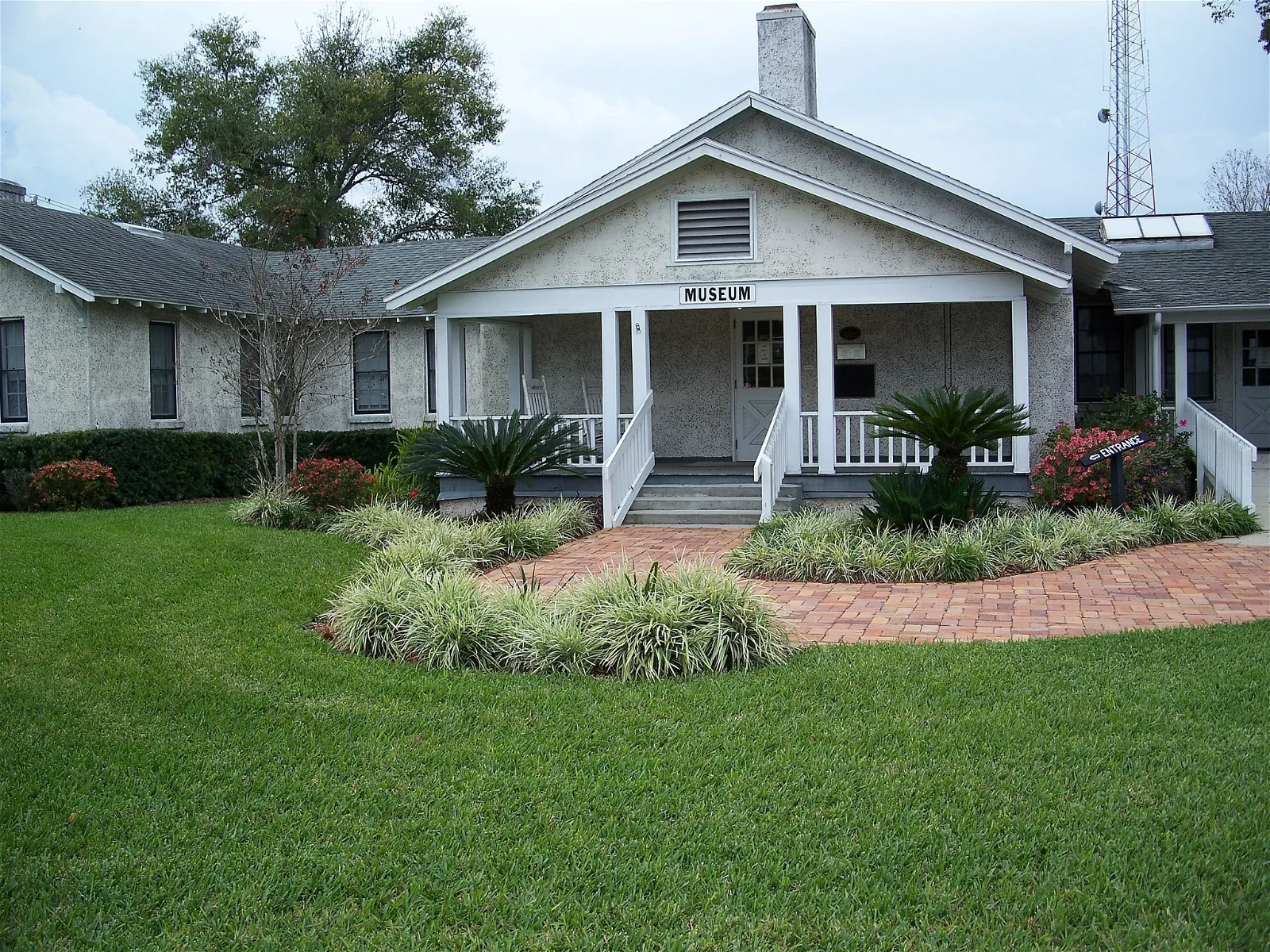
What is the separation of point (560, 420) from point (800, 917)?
11.7 m

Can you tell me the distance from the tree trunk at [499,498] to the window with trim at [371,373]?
29.6 ft

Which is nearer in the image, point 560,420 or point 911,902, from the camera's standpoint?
point 911,902

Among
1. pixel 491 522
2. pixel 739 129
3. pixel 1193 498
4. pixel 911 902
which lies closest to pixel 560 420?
pixel 491 522

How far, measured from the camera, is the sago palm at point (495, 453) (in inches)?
569

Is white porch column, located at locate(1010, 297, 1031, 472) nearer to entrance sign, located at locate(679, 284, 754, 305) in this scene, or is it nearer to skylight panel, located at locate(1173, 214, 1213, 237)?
entrance sign, located at locate(679, 284, 754, 305)

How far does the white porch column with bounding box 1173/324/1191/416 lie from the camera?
677 inches

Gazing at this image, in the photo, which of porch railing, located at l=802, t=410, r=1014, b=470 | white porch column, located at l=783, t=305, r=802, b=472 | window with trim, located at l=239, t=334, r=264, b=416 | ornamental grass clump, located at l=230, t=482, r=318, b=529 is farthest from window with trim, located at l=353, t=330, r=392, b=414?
white porch column, located at l=783, t=305, r=802, b=472

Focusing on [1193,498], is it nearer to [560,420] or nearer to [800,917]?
[560,420]

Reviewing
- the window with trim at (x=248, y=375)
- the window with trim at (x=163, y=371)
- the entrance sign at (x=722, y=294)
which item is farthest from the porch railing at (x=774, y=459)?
the window with trim at (x=163, y=371)

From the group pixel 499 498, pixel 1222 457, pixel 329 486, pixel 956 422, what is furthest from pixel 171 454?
pixel 1222 457

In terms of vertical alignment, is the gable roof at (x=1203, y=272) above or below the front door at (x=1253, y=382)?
above

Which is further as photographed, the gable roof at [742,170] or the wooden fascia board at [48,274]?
the wooden fascia board at [48,274]

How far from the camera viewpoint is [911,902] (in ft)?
14.4

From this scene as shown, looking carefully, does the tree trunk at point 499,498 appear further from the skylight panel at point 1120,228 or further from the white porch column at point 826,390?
the skylight panel at point 1120,228
